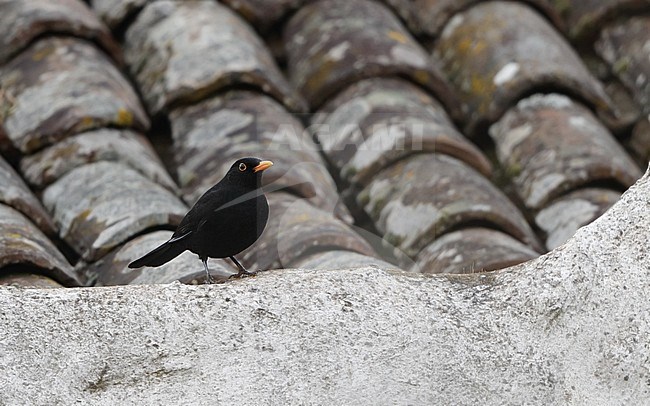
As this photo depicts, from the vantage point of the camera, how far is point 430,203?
14.2 feet

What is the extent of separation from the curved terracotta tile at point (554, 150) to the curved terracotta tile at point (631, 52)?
36cm

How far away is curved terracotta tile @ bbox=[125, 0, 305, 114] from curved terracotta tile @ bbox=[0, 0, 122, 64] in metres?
0.18

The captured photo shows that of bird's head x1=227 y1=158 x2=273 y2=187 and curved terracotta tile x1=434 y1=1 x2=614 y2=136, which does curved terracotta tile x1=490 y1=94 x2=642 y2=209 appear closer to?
curved terracotta tile x1=434 y1=1 x2=614 y2=136

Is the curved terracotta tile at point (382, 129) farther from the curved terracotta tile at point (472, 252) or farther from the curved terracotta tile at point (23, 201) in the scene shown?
the curved terracotta tile at point (23, 201)

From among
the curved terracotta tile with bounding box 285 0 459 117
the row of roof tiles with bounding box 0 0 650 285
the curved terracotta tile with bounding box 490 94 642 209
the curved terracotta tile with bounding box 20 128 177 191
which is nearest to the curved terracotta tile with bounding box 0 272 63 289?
the row of roof tiles with bounding box 0 0 650 285

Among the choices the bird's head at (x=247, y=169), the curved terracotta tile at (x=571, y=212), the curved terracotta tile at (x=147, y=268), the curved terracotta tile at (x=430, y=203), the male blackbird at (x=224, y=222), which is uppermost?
the bird's head at (x=247, y=169)

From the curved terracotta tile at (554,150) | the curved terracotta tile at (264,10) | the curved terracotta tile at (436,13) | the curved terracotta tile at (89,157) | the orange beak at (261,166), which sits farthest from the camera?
the curved terracotta tile at (436,13)

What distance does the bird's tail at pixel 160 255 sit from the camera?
3406 millimetres

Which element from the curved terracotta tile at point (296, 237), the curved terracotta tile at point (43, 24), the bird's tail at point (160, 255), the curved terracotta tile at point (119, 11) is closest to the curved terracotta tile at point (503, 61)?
the curved terracotta tile at point (296, 237)

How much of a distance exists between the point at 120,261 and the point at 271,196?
31.8 inches

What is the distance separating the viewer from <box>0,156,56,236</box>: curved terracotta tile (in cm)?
392

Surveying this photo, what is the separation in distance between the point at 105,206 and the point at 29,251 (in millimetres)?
603

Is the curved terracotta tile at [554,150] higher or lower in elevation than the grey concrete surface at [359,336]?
lower

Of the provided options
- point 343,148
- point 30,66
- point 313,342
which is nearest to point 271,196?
point 343,148
